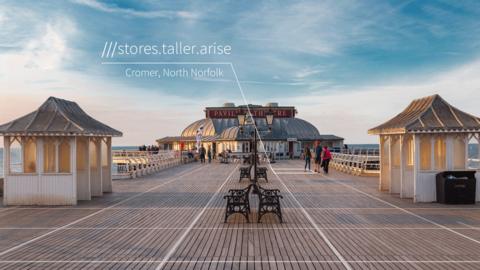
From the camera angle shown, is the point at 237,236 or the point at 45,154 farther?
the point at 45,154

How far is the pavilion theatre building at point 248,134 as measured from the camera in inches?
1753

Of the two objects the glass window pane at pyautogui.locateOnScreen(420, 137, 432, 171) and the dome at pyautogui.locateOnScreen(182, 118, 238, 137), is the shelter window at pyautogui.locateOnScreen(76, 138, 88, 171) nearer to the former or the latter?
the glass window pane at pyautogui.locateOnScreen(420, 137, 432, 171)

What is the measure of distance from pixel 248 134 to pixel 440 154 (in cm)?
Answer: 3007

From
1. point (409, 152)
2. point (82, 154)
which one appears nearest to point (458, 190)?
point (409, 152)

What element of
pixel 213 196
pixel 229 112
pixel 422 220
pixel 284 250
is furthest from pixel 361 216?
pixel 229 112

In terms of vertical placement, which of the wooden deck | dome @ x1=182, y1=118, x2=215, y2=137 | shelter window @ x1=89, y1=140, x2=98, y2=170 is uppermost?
dome @ x1=182, y1=118, x2=215, y2=137

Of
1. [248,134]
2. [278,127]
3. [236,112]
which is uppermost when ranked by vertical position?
[236,112]

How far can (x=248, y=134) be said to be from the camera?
43000 millimetres

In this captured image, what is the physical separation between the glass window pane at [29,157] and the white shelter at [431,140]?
10419 mm

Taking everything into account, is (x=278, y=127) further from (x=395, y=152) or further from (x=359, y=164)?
(x=395, y=152)

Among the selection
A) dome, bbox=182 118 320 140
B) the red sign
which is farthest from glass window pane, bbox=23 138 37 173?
the red sign

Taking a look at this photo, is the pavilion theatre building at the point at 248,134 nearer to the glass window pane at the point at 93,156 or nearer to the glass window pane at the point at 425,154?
the glass window pane at the point at 93,156

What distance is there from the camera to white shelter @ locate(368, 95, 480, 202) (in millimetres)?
12484

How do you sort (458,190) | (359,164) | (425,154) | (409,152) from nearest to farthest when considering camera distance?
(458,190)
(425,154)
(409,152)
(359,164)
